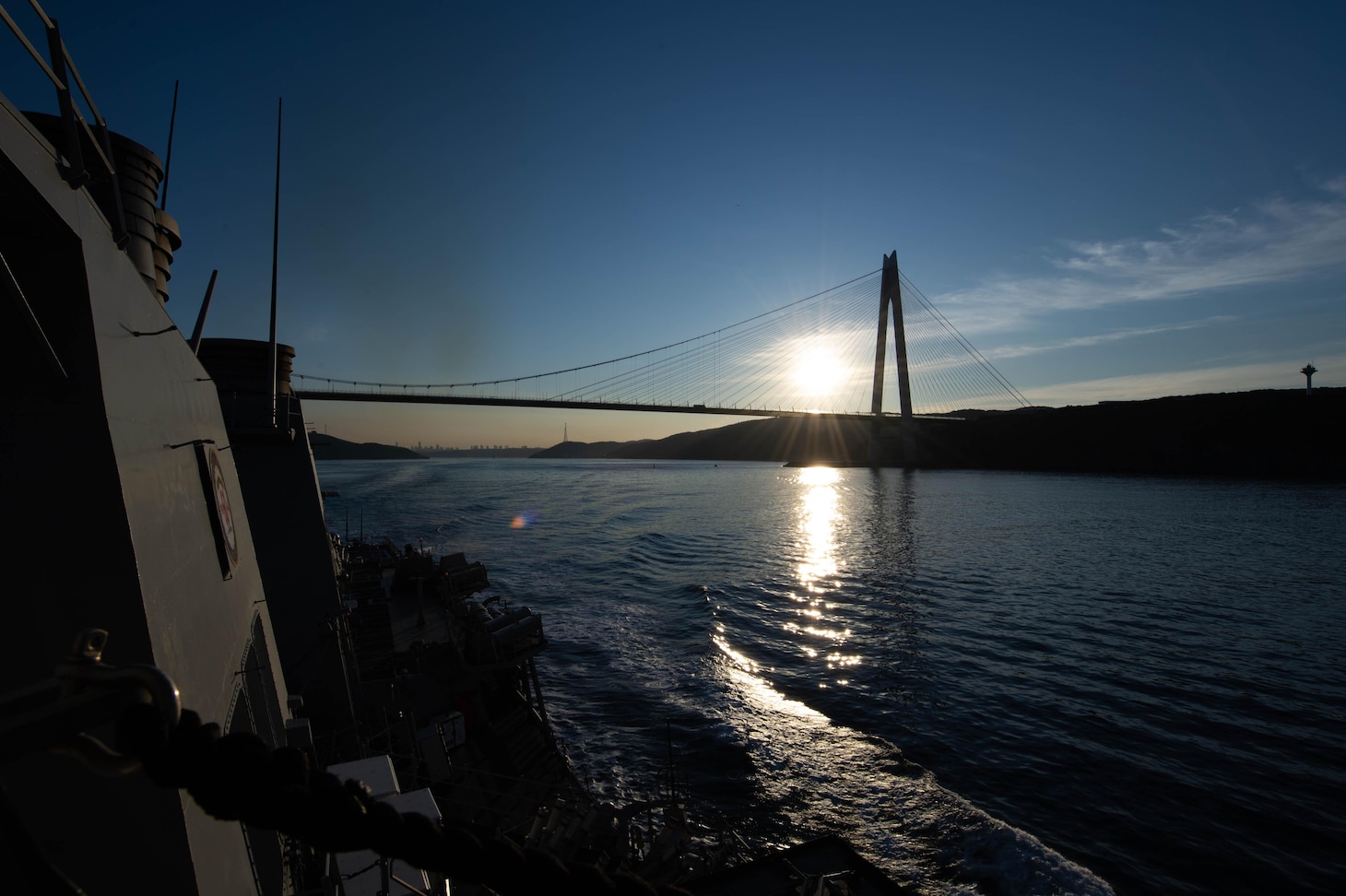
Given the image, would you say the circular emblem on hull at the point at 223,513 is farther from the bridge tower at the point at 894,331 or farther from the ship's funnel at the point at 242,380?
the bridge tower at the point at 894,331

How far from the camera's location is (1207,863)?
10242 millimetres

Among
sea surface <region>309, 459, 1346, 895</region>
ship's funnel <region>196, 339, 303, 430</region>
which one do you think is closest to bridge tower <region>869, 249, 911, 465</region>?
sea surface <region>309, 459, 1346, 895</region>

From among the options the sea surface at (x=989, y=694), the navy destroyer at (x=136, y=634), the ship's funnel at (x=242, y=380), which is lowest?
the sea surface at (x=989, y=694)

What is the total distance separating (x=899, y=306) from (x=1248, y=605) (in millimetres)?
66187

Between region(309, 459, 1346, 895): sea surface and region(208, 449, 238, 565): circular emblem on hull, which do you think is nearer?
region(208, 449, 238, 565): circular emblem on hull

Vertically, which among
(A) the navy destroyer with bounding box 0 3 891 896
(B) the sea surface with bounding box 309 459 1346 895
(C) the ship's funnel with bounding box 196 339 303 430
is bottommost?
(B) the sea surface with bounding box 309 459 1346 895

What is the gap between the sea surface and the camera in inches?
431

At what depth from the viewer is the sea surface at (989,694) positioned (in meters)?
10.9

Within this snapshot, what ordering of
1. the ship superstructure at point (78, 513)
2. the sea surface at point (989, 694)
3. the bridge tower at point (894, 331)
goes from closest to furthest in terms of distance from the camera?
the ship superstructure at point (78, 513)
the sea surface at point (989, 694)
the bridge tower at point (894, 331)

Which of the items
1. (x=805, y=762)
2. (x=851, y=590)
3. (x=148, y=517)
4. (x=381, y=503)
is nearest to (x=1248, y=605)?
(x=851, y=590)

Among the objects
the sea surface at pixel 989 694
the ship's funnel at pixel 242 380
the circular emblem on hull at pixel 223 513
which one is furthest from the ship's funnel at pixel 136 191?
the sea surface at pixel 989 694

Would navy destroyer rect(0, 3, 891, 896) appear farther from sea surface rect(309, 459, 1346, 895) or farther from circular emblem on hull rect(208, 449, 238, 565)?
sea surface rect(309, 459, 1346, 895)

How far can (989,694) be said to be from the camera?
16.6 meters

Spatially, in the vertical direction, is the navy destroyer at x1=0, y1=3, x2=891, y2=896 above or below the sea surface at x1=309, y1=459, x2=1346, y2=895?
above
